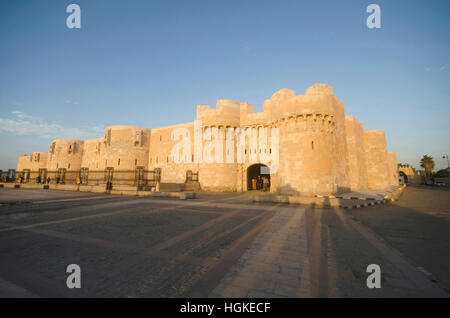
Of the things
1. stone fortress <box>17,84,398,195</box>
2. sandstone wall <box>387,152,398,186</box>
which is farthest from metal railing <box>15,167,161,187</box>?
sandstone wall <box>387,152,398,186</box>

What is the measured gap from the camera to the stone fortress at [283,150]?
14641mm

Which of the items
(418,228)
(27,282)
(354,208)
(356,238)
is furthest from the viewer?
(354,208)

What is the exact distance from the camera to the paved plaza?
7.63 feet

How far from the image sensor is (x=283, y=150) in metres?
15.7

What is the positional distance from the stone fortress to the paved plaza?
9.18 meters

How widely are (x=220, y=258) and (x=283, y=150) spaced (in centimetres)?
1370

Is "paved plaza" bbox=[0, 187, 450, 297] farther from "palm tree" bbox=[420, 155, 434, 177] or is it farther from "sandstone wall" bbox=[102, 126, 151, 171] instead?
"palm tree" bbox=[420, 155, 434, 177]

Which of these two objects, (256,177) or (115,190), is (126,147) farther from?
(256,177)

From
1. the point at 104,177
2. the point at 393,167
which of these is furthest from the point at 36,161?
the point at 393,167
